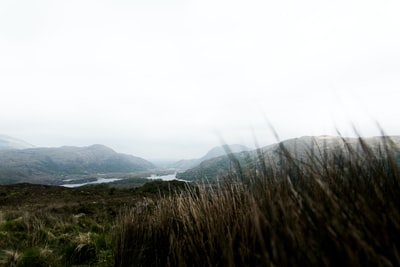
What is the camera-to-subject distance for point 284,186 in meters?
2.38

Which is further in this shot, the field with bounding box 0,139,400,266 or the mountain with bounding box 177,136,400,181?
the mountain with bounding box 177,136,400,181

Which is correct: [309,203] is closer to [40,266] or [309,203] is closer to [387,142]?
[387,142]

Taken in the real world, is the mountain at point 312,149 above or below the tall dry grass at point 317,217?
above

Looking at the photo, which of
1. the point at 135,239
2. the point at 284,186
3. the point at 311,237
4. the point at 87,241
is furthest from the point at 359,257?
the point at 87,241

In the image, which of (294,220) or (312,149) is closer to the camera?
(294,220)

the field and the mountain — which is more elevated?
the mountain

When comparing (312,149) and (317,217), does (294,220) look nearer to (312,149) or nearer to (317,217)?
(317,217)

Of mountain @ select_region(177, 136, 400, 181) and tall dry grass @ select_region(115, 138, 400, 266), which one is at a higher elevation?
mountain @ select_region(177, 136, 400, 181)

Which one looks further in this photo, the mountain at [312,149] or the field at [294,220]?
the mountain at [312,149]

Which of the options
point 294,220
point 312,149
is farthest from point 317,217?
point 312,149

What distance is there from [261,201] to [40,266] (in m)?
4.18

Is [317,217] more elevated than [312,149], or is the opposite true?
[312,149]

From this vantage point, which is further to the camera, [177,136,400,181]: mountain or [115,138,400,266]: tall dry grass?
[177,136,400,181]: mountain

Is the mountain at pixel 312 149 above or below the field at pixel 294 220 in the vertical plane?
above
